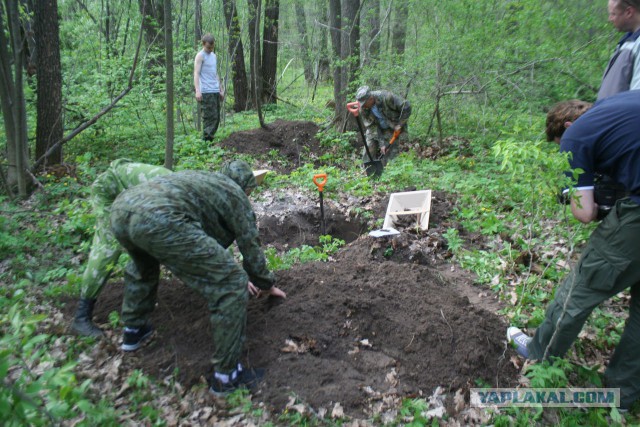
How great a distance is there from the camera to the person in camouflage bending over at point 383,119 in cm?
761

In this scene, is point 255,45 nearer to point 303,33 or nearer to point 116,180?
point 116,180

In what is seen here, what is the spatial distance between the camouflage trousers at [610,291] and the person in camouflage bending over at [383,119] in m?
5.34

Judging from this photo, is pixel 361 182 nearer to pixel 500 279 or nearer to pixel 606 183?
pixel 500 279

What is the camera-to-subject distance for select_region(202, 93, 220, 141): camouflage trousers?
897 cm

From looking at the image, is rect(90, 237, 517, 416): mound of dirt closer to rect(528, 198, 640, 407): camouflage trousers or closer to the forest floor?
the forest floor

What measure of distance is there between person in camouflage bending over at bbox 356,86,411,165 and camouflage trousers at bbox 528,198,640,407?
5.34 m

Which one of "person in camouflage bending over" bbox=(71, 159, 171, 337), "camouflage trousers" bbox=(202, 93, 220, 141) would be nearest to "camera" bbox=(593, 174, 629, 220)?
"person in camouflage bending over" bbox=(71, 159, 171, 337)

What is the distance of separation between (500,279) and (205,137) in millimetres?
7380

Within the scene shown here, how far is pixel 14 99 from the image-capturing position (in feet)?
17.7

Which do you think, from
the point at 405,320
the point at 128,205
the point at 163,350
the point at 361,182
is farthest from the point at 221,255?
the point at 361,182

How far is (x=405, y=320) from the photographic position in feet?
11.4

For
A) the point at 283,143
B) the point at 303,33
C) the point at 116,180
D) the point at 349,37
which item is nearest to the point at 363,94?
the point at 283,143

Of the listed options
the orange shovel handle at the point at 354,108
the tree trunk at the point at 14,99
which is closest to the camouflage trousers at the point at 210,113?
the orange shovel handle at the point at 354,108

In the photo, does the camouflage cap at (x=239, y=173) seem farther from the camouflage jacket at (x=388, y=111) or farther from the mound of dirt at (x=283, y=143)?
the mound of dirt at (x=283, y=143)
